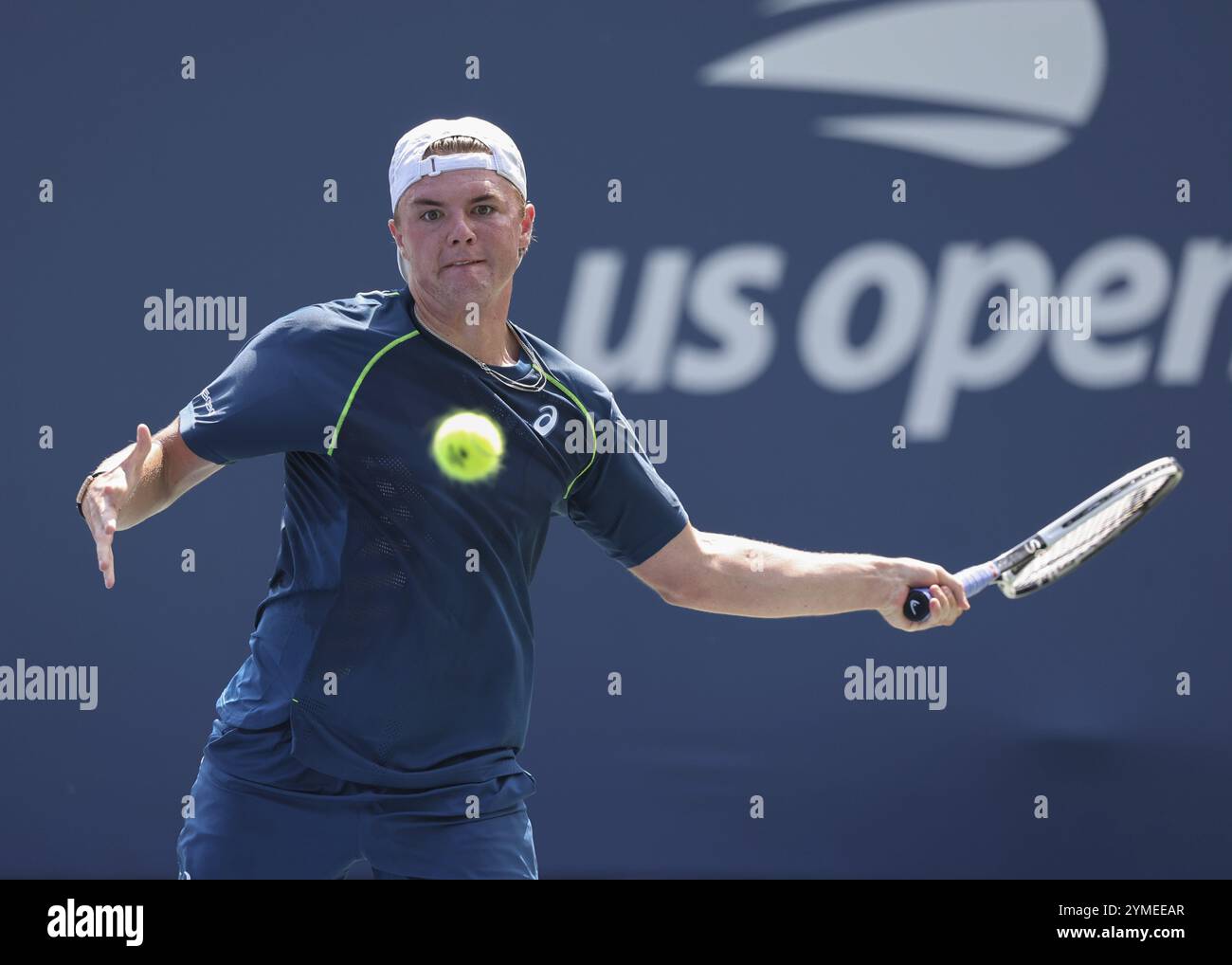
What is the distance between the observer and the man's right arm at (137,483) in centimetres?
279

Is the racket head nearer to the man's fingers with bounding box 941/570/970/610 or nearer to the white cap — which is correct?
the man's fingers with bounding box 941/570/970/610

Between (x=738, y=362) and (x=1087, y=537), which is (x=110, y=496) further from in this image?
(x=738, y=362)

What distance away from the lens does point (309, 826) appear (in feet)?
9.92

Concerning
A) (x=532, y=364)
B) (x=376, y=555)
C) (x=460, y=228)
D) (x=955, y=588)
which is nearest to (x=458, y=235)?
(x=460, y=228)

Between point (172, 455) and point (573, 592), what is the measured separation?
2413 mm

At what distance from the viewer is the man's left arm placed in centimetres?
348

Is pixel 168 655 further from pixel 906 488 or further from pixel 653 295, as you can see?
pixel 906 488

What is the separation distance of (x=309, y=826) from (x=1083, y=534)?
83.5 inches

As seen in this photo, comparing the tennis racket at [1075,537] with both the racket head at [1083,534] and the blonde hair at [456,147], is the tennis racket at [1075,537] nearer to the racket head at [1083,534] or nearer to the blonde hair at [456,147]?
the racket head at [1083,534]

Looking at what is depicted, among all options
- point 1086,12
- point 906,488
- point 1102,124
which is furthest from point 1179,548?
point 1086,12

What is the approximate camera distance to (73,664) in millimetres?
5289

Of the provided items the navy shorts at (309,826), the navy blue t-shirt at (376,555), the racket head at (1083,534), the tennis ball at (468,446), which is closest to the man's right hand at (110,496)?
the navy blue t-shirt at (376,555)

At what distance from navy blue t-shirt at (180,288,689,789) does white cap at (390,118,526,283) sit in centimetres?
30

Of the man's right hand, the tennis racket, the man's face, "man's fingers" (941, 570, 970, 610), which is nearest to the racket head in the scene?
the tennis racket
